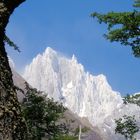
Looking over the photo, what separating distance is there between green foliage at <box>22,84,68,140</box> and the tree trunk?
→ 41.6m

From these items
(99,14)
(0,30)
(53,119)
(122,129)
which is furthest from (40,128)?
(0,30)

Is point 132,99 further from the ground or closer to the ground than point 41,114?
closer to the ground

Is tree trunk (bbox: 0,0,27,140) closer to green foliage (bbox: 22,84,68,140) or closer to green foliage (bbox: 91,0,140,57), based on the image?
green foliage (bbox: 91,0,140,57)

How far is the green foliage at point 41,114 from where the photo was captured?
46.5 meters

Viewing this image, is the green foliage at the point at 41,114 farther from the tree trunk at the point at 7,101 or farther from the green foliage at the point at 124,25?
the tree trunk at the point at 7,101

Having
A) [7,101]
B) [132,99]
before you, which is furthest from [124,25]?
[7,101]

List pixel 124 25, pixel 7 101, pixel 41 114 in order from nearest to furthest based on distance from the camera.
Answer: pixel 7 101 → pixel 124 25 → pixel 41 114

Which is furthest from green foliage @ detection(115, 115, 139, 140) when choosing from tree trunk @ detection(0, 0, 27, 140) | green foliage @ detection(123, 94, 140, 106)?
tree trunk @ detection(0, 0, 27, 140)

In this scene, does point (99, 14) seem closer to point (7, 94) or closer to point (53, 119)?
point (7, 94)

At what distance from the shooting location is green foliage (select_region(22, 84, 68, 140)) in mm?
46531

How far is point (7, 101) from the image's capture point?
3688 millimetres

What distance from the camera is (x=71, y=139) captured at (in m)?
55.7

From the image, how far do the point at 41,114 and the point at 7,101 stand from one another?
44.2 m

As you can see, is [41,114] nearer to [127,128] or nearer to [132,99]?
[127,128]
